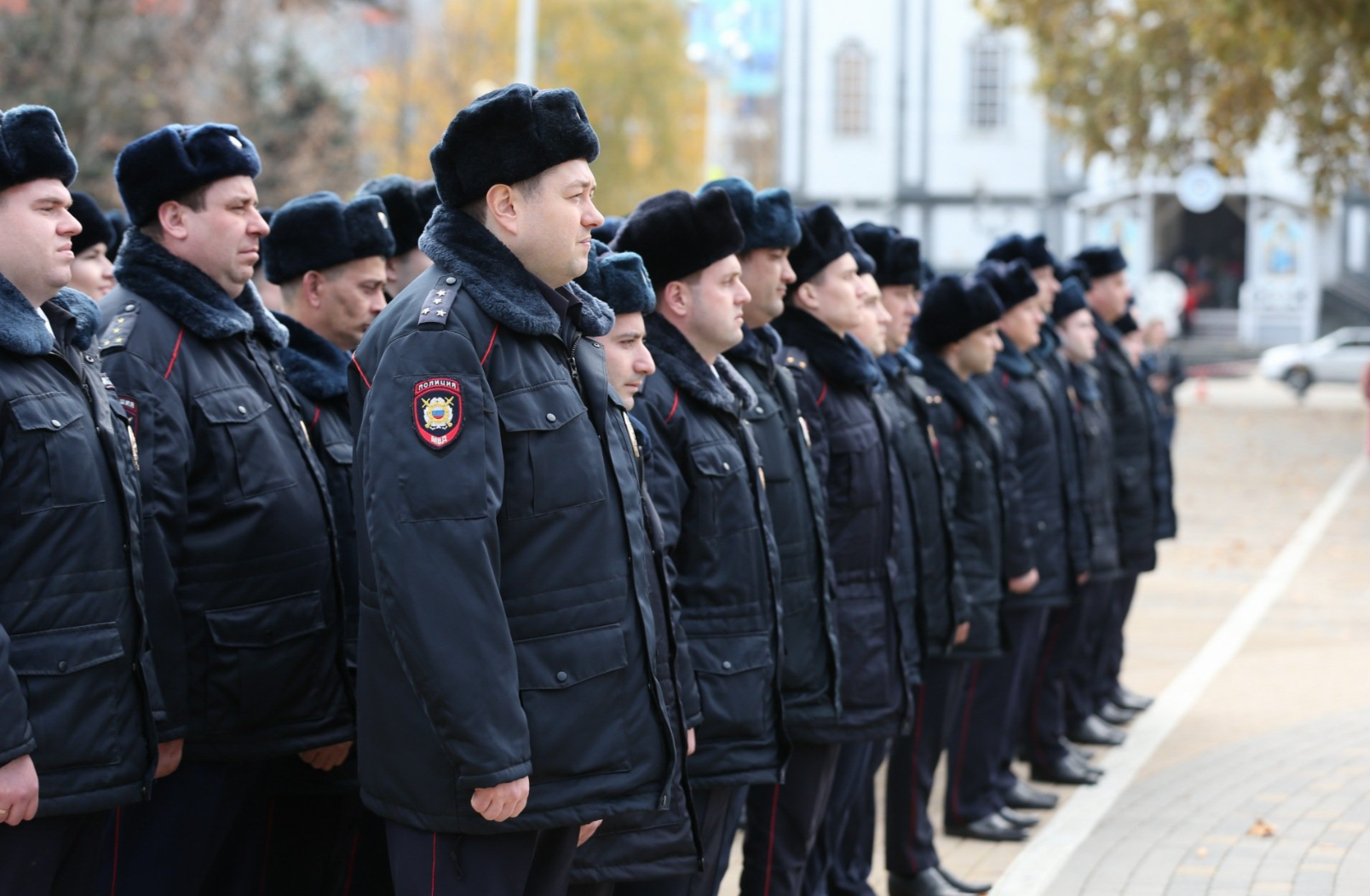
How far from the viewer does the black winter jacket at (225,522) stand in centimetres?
423

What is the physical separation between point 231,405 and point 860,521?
2060 millimetres

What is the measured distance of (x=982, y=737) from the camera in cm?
717

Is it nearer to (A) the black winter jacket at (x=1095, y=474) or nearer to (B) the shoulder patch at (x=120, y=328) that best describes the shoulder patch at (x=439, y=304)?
(B) the shoulder patch at (x=120, y=328)

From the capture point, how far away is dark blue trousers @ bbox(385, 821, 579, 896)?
3.45 m

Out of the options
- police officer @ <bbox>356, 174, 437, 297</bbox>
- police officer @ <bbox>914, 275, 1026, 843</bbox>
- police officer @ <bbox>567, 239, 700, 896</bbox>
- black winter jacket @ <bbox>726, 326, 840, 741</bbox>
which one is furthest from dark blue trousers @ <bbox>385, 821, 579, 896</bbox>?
police officer @ <bbox>914, 275, 1026, 843</bbox>

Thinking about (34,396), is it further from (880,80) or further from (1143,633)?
(880,80)

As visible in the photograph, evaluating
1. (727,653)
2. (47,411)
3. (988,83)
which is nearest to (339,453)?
(727,653)

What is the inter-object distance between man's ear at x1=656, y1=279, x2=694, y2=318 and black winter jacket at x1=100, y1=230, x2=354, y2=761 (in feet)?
3.35

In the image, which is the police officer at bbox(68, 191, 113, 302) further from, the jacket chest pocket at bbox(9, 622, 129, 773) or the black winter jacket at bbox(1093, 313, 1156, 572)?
the black winter jacket at bbox(1093, 313, 1156, 572)

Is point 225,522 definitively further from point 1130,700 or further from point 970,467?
point 1130,700

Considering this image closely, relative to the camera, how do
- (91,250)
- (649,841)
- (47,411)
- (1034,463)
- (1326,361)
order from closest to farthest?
(47,411), (649,841), (91,250), (1034,463), (1326,361)

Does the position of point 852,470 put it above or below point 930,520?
above

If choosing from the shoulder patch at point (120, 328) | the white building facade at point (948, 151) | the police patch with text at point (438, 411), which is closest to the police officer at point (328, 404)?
the shoulder patch at point (120, 328)

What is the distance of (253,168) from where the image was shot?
15.1 feet
